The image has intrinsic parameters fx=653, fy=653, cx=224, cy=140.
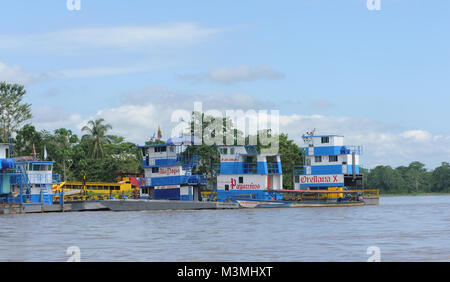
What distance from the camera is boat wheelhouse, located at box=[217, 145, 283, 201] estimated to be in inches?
2763

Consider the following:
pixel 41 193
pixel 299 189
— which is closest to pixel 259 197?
pixel 299 189

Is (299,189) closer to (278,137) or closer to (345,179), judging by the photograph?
(345,179)

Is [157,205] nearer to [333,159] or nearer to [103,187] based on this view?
[333,159]

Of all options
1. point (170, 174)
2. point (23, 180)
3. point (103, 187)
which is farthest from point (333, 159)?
point (103, 187)

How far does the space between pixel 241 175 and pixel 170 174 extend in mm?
7617

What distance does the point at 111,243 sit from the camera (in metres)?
30.8

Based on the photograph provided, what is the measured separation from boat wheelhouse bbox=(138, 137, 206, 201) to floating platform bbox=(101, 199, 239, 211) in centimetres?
263

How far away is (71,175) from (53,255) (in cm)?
7538

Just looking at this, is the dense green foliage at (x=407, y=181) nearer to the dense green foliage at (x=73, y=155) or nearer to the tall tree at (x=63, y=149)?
the dense green foliage at (x=73, y=155)

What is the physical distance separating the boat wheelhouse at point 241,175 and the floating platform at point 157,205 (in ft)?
10.9

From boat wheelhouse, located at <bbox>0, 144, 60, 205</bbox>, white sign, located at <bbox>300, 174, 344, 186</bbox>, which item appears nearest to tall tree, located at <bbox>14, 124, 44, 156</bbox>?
boat wheelhouse, located at <bbox>0, 144, 60, 205</bbox>

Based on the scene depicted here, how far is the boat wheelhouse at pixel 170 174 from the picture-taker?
2712 inches

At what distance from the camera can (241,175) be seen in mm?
70250

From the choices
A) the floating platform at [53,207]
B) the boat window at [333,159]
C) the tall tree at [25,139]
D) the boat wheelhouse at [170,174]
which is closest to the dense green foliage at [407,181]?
the boat window at [333,159]
